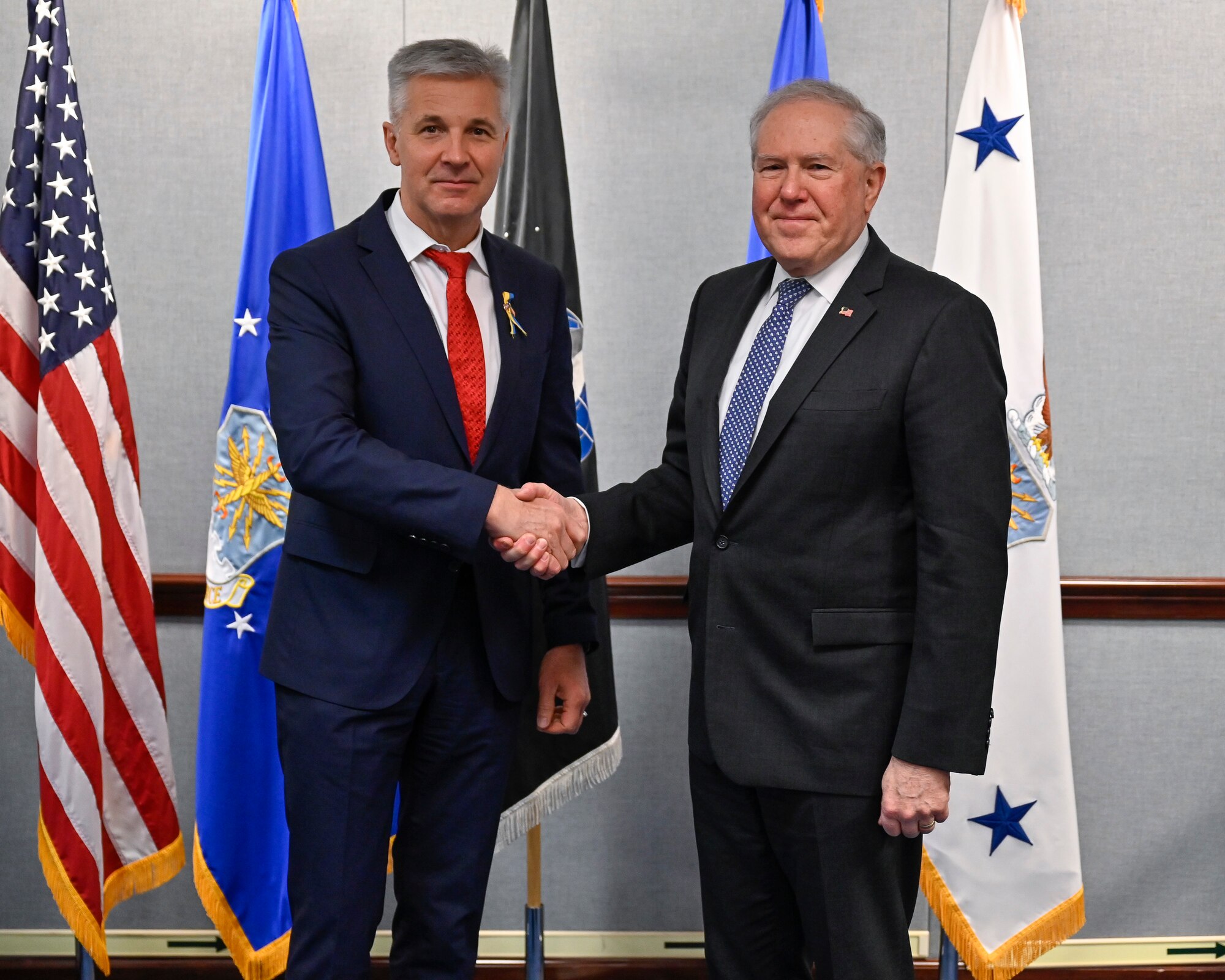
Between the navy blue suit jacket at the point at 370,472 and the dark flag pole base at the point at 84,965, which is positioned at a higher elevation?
the navy blue suit jacket at the point at 370,472

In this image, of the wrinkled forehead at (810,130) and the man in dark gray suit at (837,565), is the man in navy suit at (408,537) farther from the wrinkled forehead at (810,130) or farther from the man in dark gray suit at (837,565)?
the wrinkled forehead at (810,130)

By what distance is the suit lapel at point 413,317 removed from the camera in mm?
1765

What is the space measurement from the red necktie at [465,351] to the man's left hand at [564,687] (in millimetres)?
439

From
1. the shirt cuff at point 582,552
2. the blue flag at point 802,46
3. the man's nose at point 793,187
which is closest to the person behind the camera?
the man's nose at point 793,187

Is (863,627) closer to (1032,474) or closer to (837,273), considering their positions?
(837,273)

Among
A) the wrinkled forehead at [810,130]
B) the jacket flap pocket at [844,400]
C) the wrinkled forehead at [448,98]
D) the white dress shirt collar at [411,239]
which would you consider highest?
the wrinkled forehead at [448,98]

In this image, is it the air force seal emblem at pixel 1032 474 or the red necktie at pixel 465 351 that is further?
the air force seal emblem at pixel 1032 474

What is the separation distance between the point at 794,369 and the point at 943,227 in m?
1.12

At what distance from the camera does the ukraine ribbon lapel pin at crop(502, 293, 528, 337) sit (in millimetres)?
1890

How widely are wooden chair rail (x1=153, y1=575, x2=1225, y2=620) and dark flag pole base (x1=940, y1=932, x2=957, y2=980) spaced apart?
35.1 inches

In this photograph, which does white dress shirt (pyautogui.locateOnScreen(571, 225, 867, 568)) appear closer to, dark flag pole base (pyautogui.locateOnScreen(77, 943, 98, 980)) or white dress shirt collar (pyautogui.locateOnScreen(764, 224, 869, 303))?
white dress shirt collar (pyautogui.locateOnScreen(764, 224, 869, 303))

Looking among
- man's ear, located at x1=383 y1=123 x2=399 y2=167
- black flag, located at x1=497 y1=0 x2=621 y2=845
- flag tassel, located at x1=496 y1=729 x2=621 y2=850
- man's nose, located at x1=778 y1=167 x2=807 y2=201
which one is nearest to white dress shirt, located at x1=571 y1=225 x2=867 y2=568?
man's nose, located at x1=778 y1=167 x2=807 y2=201

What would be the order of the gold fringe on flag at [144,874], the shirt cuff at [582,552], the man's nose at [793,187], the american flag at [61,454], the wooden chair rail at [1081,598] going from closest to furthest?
the man's nose at [793,187] → the shirt cuff at [582,552] → the american flag at [61,454] → the gold fringe on flag at [144,874] → the wooden chair rail at [1081,598]

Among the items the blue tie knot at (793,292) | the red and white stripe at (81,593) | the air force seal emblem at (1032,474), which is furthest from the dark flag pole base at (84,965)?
the air force seal emblem at (1032,474)
